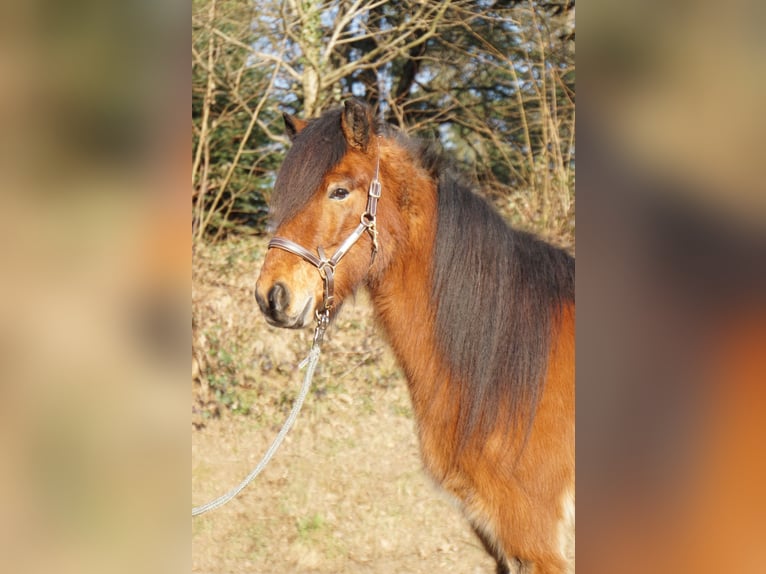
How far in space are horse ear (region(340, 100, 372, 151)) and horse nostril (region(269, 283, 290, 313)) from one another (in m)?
0.64

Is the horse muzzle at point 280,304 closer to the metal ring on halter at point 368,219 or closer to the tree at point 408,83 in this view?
the metal ring on halter at point 368,219

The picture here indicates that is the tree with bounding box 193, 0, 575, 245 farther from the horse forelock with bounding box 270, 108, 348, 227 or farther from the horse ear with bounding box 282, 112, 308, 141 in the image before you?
the horse forelock with bounding box 270, 108, 348, 227

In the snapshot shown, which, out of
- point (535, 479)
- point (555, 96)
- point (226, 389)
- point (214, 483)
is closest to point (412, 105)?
point (555, 96)

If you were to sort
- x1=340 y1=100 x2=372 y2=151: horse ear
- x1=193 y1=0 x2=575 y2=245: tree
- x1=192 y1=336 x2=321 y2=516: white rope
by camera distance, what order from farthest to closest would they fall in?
x1=193 y1=0 x2=575 y2=245: tree, x1=340 y1=100 x2=372 y2=151: horse ear, x1=192 y1=336 x2=321 y2=516: white rope

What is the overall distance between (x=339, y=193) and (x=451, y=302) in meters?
0.60

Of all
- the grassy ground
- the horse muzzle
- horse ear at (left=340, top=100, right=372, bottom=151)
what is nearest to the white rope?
the horse muzzle

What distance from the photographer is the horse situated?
213 cm

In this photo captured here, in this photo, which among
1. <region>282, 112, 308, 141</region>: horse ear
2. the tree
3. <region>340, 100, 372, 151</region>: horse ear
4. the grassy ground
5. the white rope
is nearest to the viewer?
the white rope

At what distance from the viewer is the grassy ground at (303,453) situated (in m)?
4.00
